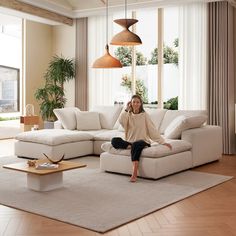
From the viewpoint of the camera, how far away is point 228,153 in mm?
7602

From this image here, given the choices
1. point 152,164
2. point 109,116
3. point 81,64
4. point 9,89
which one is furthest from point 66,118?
point 9,89

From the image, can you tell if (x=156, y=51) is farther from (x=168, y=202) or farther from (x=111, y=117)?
(x=168, y=202)

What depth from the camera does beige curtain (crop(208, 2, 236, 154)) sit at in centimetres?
754

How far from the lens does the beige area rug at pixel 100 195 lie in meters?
3.69

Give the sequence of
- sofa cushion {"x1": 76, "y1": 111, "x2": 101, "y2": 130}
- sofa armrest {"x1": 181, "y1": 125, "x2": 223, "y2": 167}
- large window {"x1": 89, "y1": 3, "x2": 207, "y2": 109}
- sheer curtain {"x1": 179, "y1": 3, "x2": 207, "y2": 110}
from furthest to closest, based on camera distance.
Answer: large window {"x1": 89, "y1": 3, "x2": 207, "y2": 109}, sheer curtain {"x1": 179, "y1": 3, "x2": 207, "y2": 110}, sofa cushion {"x1": 76, "y1": 111, "x2": 101, "y2": 130}, sofa armrest {"x1": 181, "y1": 125, "x2": 223, "y2": 167}

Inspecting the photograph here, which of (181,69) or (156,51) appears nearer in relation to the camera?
(181,69)

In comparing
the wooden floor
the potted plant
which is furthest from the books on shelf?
the potted plant

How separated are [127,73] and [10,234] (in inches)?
247

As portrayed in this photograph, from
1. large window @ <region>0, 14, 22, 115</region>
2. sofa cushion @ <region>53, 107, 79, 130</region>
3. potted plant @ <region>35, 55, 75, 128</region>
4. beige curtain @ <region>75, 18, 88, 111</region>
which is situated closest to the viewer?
sofa cushion @ <region>53, 107, 79, 130</region>

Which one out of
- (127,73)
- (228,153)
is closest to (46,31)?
(127,73)

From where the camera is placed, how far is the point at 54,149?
251 inches

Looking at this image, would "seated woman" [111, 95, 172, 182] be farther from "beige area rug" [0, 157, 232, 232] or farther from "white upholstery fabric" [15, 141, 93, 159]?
"white upholstery fabric" [15, 141, 93, 159]

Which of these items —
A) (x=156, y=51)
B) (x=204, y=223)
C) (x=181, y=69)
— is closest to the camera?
(x=204, y=223)

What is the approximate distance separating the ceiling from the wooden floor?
15.7 ft
